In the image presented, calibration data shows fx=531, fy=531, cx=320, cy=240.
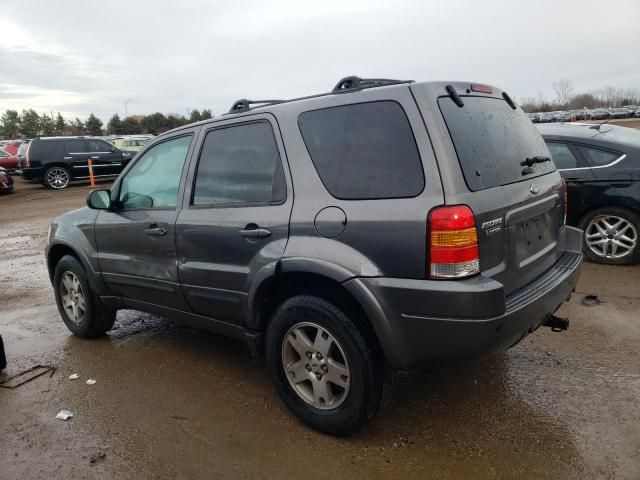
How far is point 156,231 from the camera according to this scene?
380 centimetres

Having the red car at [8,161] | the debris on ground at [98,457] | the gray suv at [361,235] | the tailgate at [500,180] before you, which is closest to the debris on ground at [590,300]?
the gray suv at [361,235]

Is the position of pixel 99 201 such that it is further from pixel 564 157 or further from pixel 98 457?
pixel 564 157

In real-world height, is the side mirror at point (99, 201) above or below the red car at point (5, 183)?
above

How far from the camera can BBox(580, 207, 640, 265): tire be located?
19.0 feet

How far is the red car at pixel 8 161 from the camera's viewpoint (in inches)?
875

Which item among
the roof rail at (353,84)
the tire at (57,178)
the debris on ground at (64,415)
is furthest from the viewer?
the tire at (57,178)

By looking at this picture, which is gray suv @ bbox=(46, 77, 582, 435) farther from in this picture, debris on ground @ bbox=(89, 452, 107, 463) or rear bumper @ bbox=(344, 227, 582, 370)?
debris on ground @ bbox=(89, 452, 107, 463)

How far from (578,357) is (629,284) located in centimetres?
199

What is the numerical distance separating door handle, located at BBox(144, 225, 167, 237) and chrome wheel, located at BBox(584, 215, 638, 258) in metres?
4.72

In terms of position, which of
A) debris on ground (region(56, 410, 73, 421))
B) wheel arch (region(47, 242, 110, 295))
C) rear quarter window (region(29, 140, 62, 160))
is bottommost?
debris on ground (region(56, 410, 73, 421))

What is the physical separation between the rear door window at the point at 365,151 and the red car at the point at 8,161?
76.6ft

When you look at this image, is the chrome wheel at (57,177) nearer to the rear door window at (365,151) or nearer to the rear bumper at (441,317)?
the rear door window at (365,151)

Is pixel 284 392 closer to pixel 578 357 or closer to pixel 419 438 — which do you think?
pixel 419 438

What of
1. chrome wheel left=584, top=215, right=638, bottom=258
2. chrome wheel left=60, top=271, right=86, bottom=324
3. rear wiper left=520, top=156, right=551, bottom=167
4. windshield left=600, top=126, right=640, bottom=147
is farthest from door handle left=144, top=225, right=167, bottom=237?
windshield left=600, top=126, right=640, bottom=147
